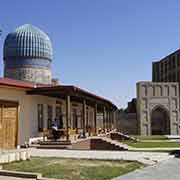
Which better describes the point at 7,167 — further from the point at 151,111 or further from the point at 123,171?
the point at 151,111

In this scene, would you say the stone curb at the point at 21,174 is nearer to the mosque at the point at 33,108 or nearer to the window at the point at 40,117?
the mosque at the point at 33,108

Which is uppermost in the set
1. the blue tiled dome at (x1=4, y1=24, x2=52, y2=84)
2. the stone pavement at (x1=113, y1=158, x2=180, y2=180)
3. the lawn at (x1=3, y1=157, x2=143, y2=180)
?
the blue tiled dome at (x1=4, y1=24, x2=52, y2=84)

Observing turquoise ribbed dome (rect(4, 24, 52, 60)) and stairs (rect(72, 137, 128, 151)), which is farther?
Result: turquoise ribbed dome (rect(4, 24, 52, 60))

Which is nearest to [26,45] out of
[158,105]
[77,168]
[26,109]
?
[158,105]

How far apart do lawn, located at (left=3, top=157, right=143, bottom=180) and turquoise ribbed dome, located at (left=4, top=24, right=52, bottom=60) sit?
36338 millimetres

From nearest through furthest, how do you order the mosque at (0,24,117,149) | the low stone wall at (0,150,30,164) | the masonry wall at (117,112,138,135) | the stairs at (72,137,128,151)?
the low stone wall at (0,150,30,164)
the mosque at (0,24,117,149)
the stairs at (72,137,128,151)
the masonry wall at (117,112,138,135)

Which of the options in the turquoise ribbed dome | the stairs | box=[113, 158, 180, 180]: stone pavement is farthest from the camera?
the turquoise ribbed dome

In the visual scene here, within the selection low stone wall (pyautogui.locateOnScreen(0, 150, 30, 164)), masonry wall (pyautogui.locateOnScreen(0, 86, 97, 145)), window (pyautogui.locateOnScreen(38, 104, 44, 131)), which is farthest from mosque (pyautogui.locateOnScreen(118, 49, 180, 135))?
low stone wall (pyautogui.locateOnScreen(0, 150, 30, 164))

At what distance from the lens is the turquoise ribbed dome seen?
47.8 meters

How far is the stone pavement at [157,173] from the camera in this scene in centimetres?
945

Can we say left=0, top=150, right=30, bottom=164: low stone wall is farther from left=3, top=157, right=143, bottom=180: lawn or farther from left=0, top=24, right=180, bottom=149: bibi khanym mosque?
left=0, top=24, right=180, bottom=149: bibi khanym mosque

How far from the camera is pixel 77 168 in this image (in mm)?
10734

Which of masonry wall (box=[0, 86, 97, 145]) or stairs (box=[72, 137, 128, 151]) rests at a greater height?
masonry wall (box=[0, 86, 97, 145])

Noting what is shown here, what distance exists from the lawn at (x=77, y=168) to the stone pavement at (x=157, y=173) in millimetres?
325
